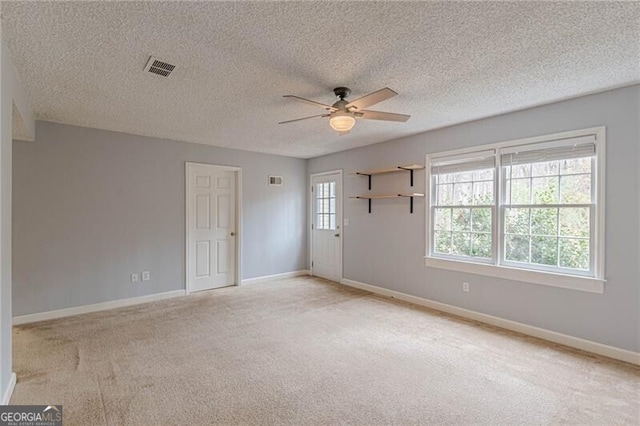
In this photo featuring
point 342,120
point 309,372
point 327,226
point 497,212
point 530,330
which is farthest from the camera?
point 327,226

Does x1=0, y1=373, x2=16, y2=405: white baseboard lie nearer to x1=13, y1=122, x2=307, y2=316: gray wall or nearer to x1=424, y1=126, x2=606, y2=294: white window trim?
x1=13, y1=122, x2=307, y2=316: gray wall

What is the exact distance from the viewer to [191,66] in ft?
8.02

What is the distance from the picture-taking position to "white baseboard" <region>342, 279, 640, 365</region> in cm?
280

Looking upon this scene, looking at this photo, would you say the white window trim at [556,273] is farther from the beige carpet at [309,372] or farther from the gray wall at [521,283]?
the beige carpet at [309,372]

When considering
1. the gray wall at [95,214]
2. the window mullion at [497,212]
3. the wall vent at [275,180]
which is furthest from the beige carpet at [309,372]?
the wall vent at [275,180]

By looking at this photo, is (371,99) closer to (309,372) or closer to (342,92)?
(342,92)

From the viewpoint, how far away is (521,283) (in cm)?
345

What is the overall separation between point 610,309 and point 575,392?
109 centimetres

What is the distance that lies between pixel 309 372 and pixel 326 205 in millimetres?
3933

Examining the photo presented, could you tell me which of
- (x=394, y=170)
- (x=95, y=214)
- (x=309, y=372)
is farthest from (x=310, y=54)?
Result: (x=95, y=214)

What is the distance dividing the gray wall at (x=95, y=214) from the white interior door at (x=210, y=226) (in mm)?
150

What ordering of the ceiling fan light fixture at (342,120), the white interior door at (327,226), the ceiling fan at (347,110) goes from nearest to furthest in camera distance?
the ceiling fan at (347,110)
the ceiling fan light fixture at (342,120)
the white interior door at (327,226)

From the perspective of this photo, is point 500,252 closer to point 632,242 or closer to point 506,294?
point 506,294

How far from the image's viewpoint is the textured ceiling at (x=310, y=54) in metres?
1.79
